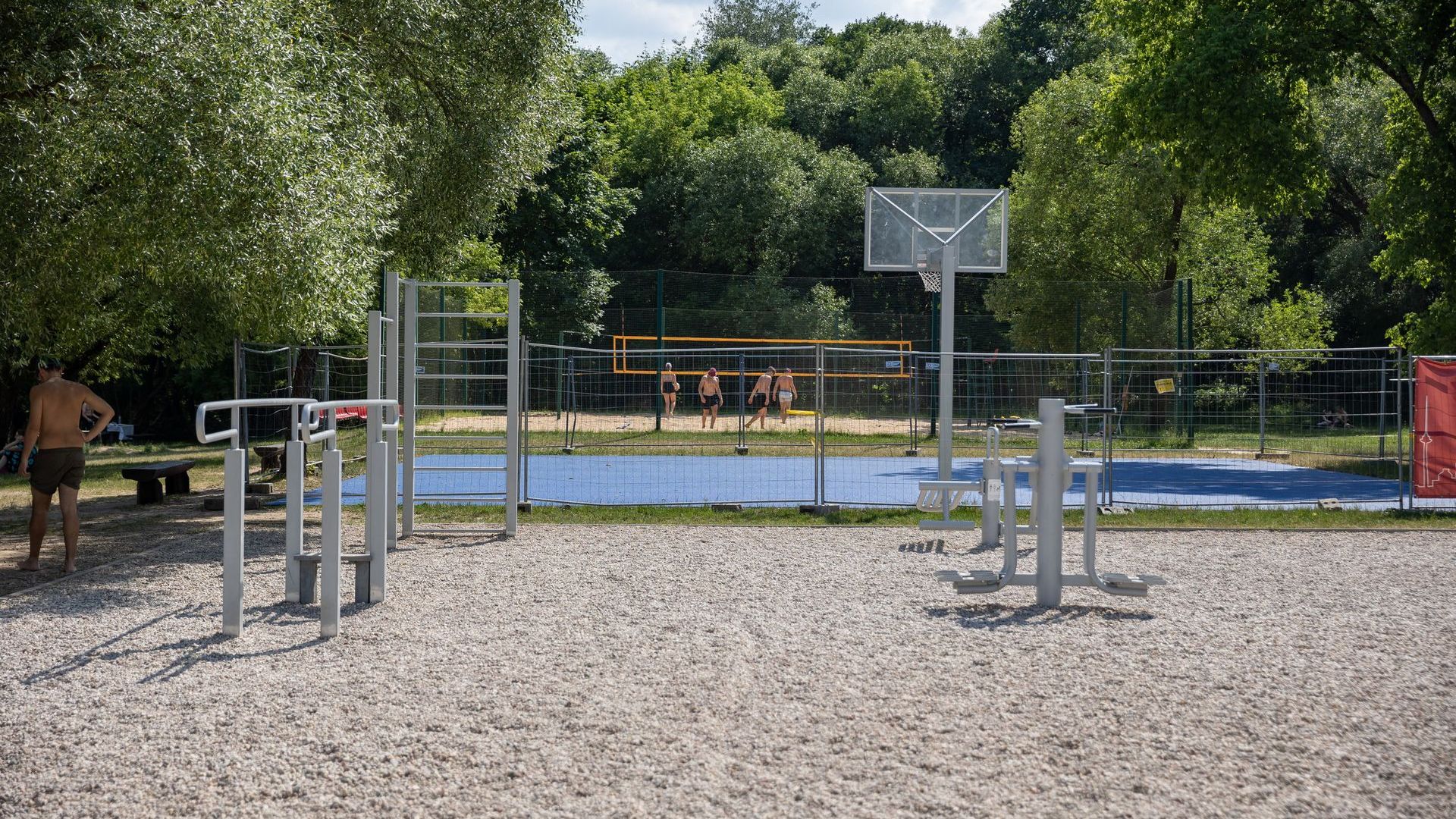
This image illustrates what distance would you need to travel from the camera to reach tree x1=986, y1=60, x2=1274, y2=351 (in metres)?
29.9

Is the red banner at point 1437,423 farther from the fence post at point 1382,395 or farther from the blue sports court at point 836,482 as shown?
the blue sports court at point 836,482

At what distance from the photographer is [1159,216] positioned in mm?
30781

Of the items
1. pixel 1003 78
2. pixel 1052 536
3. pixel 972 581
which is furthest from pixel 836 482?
pixel 1003 78

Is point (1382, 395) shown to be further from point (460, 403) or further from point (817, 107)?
point (817, 107)

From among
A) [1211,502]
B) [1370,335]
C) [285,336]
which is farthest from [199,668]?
[1370,335]

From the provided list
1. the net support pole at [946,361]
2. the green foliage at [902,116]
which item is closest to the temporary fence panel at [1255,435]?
the net support pole at [946,361]

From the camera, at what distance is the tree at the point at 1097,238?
2994 centimetres

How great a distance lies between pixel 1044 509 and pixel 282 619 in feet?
15.2

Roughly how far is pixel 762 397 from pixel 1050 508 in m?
18.4

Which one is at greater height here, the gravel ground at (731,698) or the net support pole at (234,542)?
the net support pole at (234,542)

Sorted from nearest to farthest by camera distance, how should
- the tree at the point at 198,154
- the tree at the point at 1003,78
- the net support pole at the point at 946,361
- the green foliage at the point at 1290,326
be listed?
the tree at the point at 198,154
the net support pole at the point at 946,361
the green foliage at the point at 1290,326
the tree at the point at 1003,78

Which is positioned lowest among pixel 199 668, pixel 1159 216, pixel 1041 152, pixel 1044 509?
pixel 199 668

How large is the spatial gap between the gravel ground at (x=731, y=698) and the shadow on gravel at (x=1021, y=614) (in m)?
0.03

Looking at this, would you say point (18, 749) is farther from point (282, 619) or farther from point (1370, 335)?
point (1370, 335)
